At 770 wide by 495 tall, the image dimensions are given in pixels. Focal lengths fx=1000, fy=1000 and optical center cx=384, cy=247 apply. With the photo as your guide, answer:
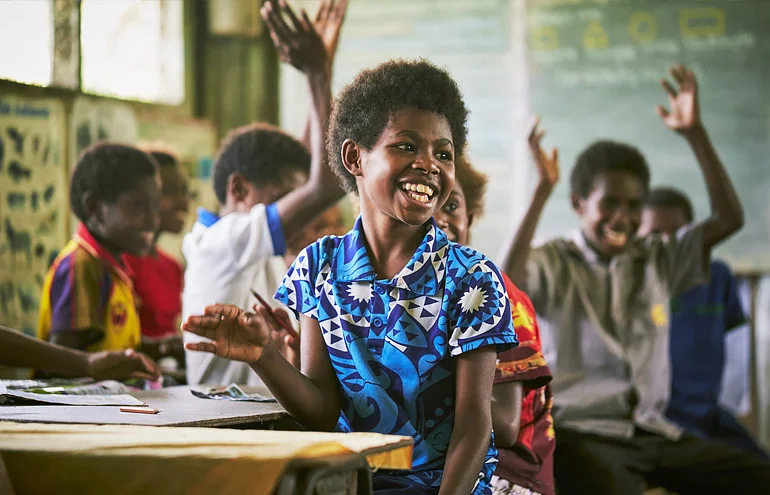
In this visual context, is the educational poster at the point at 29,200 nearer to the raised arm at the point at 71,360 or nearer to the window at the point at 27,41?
the window at the point at 27,41

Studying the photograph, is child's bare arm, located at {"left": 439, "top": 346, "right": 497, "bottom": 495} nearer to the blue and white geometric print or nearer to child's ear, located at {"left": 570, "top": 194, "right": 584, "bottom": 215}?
the blue and white geometric print

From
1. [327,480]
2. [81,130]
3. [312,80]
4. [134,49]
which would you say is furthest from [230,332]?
[134,49]

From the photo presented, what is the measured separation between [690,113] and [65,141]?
277cm

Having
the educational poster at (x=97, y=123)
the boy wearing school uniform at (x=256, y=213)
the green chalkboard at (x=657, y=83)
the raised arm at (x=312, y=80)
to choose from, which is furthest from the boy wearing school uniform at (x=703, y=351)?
the educational poster at (x=97, y=123)

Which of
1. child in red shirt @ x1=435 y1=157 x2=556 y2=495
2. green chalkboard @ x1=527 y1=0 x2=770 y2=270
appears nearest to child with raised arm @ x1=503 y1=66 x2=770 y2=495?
child in red shirt @ x1=435 y1=157 x2=556 y2=495

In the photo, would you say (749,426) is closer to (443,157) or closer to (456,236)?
(456,236)

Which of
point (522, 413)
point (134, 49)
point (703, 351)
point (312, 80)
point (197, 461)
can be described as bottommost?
point (703, 351)

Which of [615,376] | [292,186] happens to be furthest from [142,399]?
[615,376]

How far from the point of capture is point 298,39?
2.83 meters

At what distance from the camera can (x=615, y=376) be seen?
3.62 metres

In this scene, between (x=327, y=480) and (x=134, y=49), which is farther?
(x=134, y=49)

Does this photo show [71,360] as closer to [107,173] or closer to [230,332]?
[230,332]

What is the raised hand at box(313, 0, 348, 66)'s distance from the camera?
2.94m

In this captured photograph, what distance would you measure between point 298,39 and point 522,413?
4.14ft
